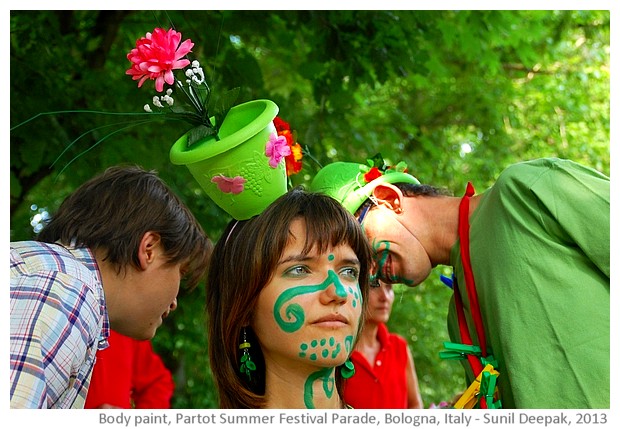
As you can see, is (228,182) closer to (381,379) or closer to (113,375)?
(113,375)

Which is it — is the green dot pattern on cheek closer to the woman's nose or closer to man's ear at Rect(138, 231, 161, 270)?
the woman's nose

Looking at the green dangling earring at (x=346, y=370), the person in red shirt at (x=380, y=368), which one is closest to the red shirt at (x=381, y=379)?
the person in red shirt at (x=380, y=368)

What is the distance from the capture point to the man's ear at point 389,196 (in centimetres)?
316

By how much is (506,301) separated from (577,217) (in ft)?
1.14

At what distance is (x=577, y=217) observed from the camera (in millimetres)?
2650

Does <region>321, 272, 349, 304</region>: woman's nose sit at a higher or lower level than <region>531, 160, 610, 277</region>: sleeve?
lower

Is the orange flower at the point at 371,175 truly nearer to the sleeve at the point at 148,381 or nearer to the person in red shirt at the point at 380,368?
the person in red shirt at the point at 380,368

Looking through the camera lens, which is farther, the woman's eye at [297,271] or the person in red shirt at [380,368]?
the person in red shirt at [380,368]

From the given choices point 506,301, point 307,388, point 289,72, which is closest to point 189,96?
point 307,388

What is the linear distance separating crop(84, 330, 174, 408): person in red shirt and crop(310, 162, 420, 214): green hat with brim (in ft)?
4.81

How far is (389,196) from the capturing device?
10.5ft

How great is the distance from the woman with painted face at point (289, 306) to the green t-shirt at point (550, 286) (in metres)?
0.48

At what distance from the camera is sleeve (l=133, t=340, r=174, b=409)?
467cm

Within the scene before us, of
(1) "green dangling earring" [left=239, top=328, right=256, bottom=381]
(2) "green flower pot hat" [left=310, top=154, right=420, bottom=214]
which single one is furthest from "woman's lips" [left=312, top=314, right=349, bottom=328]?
(2) "green flower pot hat" [left=310, top=154, right=420, bottom=214]
